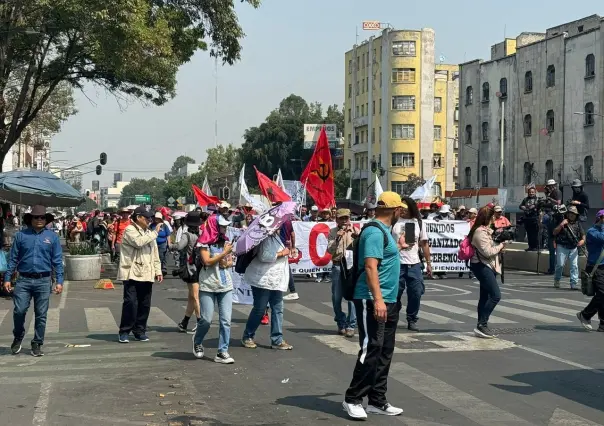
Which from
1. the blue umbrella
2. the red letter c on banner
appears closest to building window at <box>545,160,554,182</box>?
the red letter c on banner

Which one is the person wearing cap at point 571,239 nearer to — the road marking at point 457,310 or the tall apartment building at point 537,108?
the road marking at point 457,310

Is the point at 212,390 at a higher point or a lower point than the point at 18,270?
lower

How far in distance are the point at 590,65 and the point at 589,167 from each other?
6.10m

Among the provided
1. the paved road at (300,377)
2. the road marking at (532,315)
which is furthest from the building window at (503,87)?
the paved road at (300,377)

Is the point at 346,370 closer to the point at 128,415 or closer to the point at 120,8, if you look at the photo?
the point at 128,415

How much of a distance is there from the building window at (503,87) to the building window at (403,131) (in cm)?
1693

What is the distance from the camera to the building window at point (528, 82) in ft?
180

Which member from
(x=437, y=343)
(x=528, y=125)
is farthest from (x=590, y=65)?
(x=437, y=343)

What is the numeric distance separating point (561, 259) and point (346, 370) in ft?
35.0

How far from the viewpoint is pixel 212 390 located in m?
7.65

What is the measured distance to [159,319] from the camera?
13000mm

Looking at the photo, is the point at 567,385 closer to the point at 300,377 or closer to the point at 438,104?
the point at 300,377

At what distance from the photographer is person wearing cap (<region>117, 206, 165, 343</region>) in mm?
10609

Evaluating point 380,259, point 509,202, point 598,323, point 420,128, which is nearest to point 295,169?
point 420,128
